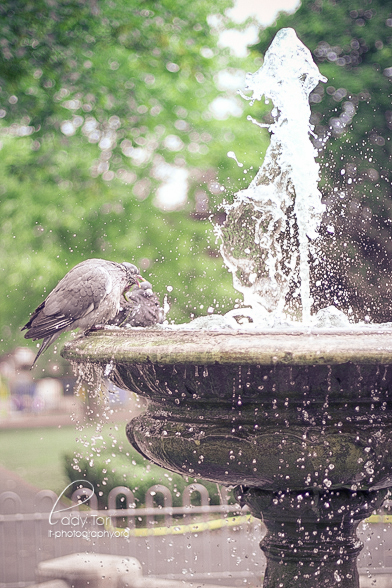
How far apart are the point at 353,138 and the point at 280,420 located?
10299mm

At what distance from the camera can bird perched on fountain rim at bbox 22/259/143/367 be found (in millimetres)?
3494

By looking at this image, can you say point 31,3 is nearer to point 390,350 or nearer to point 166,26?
point 166,26

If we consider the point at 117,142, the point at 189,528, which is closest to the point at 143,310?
the point at 189,528

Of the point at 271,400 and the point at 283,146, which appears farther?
the point at 283,146

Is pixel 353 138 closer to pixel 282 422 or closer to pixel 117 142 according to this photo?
pixel 117 142

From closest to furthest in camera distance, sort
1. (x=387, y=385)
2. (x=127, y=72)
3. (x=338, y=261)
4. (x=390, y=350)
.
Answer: (x=390, y=350)
(x=387, y=385)
(x=127, y=72)
(x=338, y=261)

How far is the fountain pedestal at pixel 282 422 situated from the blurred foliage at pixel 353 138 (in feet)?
27.0

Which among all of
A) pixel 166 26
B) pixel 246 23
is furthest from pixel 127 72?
pixel 246 23

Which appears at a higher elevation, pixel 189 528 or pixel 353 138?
pixel 353 138

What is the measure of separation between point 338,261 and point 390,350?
981 centimetres

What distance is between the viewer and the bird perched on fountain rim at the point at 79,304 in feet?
11.5

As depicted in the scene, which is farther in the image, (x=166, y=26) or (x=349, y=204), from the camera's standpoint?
(x=349, y=204)

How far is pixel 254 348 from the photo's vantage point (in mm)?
2590

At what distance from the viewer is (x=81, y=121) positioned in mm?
10273
